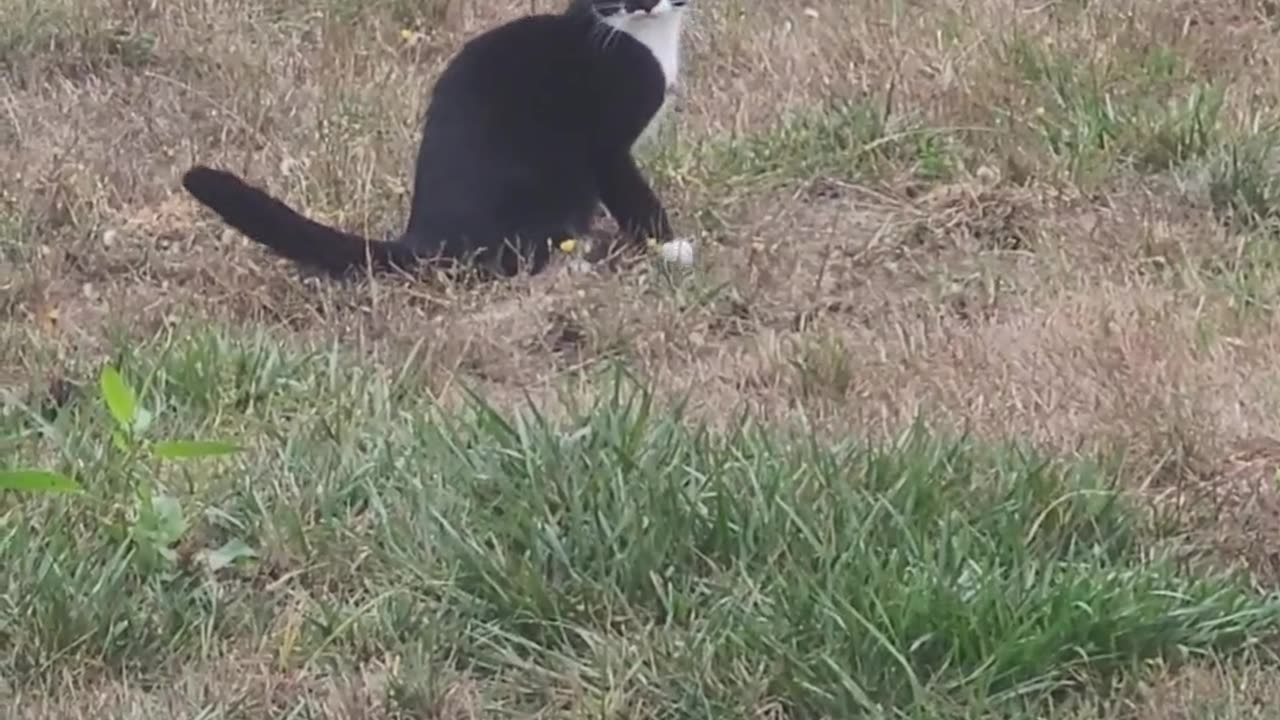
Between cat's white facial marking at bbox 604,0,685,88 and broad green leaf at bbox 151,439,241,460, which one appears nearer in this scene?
broad green leaf at bbox 151,439,241,460

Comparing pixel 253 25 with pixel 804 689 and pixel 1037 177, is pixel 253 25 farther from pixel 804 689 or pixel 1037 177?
pixel 804 689

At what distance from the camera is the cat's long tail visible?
391 centimetres

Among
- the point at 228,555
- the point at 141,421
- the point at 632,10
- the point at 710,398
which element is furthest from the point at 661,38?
the point at 228,555

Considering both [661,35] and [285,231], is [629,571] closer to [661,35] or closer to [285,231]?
[285,231]

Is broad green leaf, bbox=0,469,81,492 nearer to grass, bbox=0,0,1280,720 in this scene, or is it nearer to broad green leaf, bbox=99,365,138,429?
grass, bbox=0,0,1280,720

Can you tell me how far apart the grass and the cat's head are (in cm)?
45

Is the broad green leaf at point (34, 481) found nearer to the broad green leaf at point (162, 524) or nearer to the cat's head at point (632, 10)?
the broad green leaf at point (162, 524)

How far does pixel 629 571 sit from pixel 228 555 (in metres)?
0.57

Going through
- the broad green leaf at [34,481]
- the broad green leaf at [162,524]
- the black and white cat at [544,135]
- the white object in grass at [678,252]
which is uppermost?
the broad green leaf at [34,481]

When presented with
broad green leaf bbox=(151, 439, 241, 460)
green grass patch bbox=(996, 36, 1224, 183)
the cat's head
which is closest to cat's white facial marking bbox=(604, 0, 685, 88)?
the cat's head

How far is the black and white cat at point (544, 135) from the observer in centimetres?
419

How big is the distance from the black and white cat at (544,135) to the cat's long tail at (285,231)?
0.08 meters

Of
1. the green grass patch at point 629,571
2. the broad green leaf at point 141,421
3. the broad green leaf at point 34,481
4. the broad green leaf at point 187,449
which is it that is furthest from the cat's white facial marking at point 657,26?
the broad green leaf at point 34,481

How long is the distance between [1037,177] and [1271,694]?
223 centimetres
